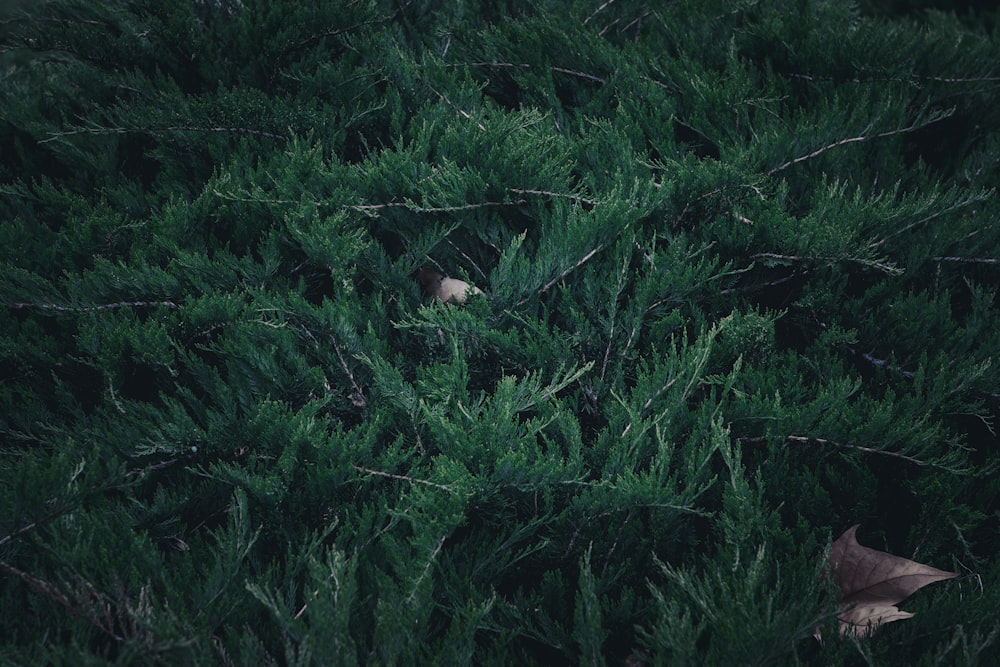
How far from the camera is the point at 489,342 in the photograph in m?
1.77

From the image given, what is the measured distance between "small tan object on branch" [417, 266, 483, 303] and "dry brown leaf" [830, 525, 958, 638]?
47.2 inches

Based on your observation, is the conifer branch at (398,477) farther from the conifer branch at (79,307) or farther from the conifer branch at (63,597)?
the conifer branch at (79,307)

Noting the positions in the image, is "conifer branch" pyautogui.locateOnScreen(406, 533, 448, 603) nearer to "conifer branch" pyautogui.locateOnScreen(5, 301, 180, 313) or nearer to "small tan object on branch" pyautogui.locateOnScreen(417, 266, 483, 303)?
"small tan object on branch" pyautogui.locateOnScreen(417, 266, 483, 303)

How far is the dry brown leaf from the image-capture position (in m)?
1.49

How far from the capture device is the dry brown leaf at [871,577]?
149 cm

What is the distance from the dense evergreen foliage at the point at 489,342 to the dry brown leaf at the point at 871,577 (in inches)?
3.2

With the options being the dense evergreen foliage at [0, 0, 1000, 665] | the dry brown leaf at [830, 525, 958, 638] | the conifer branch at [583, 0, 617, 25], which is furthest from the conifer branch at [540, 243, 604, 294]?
the conifer branch at [583, 0, 617, 25]

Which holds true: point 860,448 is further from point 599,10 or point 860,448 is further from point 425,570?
point 599,10

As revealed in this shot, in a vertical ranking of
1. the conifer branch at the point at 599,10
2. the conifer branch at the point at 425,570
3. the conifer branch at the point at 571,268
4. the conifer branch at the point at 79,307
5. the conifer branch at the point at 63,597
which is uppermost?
the conifer branch at the point at 599,10

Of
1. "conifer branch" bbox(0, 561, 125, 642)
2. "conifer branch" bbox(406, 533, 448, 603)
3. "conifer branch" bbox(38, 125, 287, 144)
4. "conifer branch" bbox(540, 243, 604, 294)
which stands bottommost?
"conifer branch" bbox(406, 533, 448, 603)

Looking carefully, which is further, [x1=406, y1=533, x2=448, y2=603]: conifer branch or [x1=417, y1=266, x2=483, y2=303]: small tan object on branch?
[x1=417, y1=266, x2=483, y2=303]: small tan object on branch

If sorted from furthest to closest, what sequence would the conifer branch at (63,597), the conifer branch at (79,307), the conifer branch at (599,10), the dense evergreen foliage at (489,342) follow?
the conifer branch at (599,10) → the conifer branch at (79,307) → the dense evergreen foliage at (489,342) → the conifer branch at (63,597)

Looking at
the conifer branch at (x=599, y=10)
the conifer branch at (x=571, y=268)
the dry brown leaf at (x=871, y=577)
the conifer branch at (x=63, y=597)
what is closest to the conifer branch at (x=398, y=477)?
the conifer branch at (x=63, y=597)

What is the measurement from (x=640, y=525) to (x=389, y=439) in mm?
677
